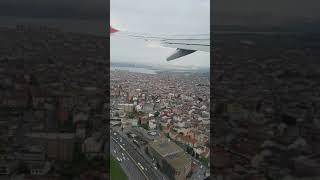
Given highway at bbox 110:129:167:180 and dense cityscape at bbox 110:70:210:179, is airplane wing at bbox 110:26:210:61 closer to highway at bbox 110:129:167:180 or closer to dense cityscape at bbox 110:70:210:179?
dense cityscape at bbox 110:70:210:179

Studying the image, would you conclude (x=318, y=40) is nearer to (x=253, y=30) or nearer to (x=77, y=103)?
(x=253, y=30)

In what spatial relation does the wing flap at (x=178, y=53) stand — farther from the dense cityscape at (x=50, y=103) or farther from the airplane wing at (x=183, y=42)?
the dense cityscape at (x=50, y=103)

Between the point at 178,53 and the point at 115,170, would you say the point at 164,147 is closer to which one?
the point at 115,170

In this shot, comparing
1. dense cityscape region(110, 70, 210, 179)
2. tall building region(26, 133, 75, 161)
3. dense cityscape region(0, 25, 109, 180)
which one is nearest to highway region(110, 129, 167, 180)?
dense cityscape region(110, 70, 210, 179)

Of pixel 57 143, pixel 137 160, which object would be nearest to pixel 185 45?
pixel 137 160

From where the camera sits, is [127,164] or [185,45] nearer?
[185,45]

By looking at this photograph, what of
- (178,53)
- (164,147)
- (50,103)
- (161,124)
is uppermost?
(178,53)
